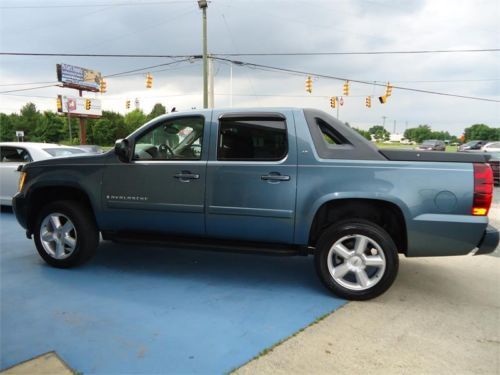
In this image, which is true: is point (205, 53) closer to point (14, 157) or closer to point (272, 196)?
point (14, 157)

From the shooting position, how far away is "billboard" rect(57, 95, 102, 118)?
53362 mm

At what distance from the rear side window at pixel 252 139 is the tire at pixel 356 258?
981 millimetres

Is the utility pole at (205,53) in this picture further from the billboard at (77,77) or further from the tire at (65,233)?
the billboard at (77,77)

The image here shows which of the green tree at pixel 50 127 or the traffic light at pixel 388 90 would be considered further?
the green tree at pixel 50 127

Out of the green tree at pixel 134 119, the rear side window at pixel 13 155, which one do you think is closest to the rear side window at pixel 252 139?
the rear side window at pixel 13 155

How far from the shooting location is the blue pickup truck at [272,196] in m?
3.50

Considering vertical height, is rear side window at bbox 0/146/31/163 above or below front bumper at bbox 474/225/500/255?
above

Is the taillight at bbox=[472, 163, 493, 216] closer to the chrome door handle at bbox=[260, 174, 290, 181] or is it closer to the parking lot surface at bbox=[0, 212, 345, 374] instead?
the parking lot surface at bbox=[0, 212, 345, 374]

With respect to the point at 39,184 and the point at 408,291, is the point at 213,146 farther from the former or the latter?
the point at 408,291

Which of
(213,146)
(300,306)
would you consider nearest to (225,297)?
(300,306)

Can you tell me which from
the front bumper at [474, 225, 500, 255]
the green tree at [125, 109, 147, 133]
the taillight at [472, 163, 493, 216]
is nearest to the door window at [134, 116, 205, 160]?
the taillight at [472, 163, 493, 216]

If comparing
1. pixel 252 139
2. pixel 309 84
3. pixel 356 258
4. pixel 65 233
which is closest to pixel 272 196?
pixel 252 139

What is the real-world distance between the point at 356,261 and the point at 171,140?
241cm

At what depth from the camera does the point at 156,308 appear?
3.55 m
